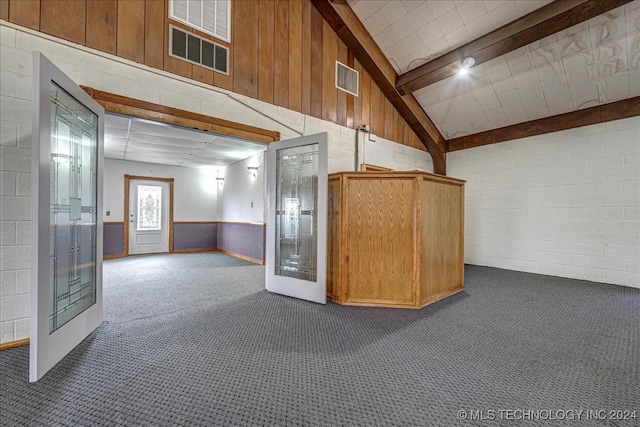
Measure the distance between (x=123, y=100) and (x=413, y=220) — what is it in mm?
3363

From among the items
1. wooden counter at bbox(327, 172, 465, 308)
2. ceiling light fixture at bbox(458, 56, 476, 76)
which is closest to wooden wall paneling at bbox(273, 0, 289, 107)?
wooden counter at bbox(327, 172, 465, 308)

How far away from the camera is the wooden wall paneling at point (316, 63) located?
4496 mm

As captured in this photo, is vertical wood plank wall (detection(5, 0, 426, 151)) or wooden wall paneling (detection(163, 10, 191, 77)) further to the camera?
wooden wall paneling (detection(163, 10, 191, 77))

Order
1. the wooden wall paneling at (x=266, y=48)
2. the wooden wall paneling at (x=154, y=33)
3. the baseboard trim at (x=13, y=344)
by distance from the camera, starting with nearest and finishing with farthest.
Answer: the baseboard trim at (x=13, y=344) → the wooden wall paneling at (x=154, y=33) → the wooden wall paneling at (x=266, y=48)

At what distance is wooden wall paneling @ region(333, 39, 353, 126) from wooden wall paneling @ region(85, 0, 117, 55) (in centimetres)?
312

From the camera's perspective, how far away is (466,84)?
197 inches

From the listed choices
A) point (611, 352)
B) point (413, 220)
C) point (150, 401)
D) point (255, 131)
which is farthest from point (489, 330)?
point (255, 131)

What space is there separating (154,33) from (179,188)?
17.3ft

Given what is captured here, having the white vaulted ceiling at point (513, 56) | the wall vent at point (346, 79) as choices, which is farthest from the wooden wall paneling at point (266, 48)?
the white vaulted ceiling at point (513, 56)

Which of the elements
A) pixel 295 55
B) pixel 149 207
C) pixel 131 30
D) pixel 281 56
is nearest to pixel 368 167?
pixel 295 55

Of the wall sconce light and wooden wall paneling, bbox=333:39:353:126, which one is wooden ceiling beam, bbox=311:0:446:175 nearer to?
wooden wall paneling, bbox=333:39:353:126

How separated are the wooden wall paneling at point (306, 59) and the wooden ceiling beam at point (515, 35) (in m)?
1.92

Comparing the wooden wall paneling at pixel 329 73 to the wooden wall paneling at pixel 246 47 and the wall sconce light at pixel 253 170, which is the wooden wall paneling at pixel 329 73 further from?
the wall sconce light at pixel 253 170

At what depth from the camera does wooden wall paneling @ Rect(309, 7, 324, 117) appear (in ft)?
14.8
